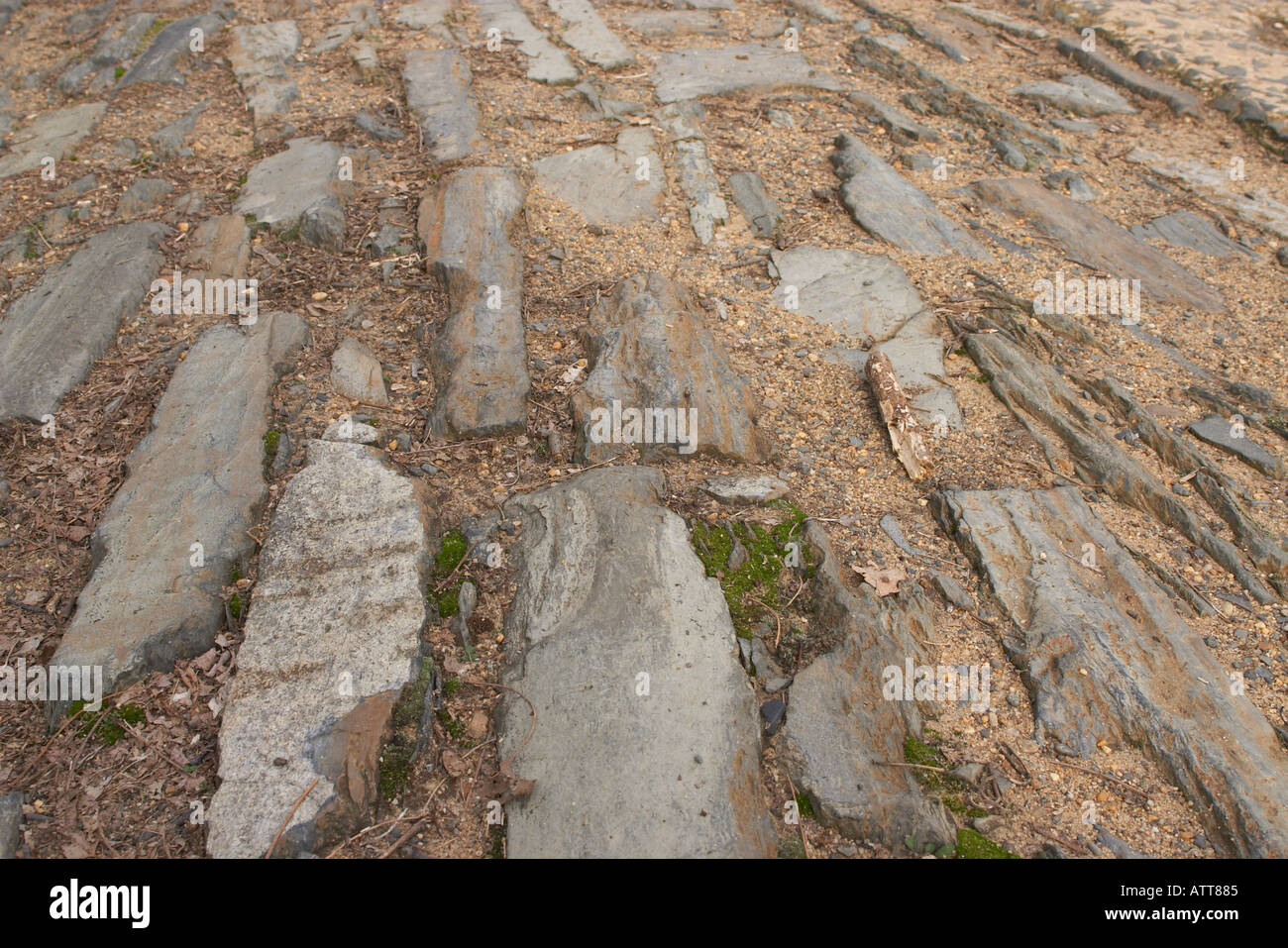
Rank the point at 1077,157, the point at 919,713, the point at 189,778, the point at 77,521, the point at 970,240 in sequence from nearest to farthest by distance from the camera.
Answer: the point at 189,778, the point at 919,713, the point at 77,521, the point at 970,240, the point at 1077,157

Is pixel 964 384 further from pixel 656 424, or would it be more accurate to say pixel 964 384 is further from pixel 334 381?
pixel 334 381

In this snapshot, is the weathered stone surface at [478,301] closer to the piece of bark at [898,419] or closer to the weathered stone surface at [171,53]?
the piece of bark at [898,419]

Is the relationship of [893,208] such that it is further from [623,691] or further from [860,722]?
[623,691]

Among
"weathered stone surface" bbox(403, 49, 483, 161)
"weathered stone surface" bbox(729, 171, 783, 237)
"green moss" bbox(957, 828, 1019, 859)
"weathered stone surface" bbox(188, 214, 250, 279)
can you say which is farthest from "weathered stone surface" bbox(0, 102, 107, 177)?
"green moss" bbox(957, 828, 1019, 859)

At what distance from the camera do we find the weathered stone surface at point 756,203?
18.9 ft

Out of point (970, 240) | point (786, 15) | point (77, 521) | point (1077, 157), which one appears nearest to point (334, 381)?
point (77, 521)

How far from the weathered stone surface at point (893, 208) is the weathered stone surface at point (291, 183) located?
3.42m

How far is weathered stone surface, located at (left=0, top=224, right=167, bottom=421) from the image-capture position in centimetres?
442

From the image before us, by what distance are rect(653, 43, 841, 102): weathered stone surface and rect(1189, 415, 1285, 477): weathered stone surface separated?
13.9 ft

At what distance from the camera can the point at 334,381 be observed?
14.7 ft

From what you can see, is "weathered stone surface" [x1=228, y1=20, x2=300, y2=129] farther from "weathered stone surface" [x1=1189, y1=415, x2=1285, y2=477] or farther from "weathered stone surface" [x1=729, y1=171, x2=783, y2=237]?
"weathered stone surface" [x1=1189, y1=415, x2=1285, y2=477]

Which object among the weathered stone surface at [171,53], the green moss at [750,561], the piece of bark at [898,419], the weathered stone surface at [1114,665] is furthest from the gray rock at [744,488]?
the weathered stone surface at [171,53]

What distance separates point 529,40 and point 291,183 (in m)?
2.99
